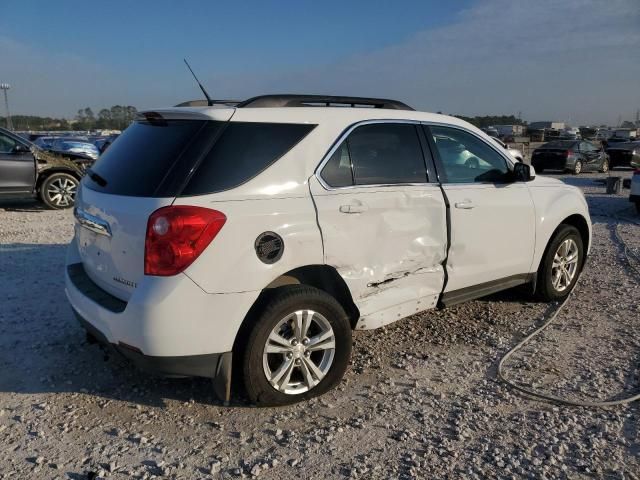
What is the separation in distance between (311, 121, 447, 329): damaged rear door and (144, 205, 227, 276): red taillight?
0.75 m

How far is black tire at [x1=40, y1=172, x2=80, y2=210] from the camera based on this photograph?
10.8 m

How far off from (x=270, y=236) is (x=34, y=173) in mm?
9291

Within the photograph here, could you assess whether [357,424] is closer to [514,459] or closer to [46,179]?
[514,459]

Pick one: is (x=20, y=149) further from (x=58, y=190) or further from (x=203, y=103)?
(x=203, y=103)

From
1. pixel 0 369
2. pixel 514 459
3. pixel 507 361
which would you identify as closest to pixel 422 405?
pixel 514 459

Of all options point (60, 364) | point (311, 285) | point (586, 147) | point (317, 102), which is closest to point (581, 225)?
point (317, 102)

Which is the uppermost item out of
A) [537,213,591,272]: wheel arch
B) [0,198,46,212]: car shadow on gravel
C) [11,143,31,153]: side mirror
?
[11,143,31,153]: side mirror

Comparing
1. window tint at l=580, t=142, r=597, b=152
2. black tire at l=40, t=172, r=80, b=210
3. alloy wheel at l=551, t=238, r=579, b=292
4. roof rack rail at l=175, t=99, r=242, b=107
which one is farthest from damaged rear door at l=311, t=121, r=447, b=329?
window tint at l=580, t=142, r=597, b=152

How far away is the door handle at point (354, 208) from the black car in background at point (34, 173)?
8.30 meters

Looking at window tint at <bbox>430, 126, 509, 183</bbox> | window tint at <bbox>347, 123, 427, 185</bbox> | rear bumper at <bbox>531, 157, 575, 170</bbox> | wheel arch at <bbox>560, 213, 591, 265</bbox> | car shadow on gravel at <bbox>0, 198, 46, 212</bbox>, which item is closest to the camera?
window tint at <bbox>347, 123, 427, 185</bbox>

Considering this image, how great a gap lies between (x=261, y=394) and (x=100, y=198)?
1.50m

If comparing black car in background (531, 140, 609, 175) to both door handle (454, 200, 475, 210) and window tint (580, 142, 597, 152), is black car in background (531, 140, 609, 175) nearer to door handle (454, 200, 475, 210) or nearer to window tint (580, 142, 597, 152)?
window tint (580, 142, 597, 152)

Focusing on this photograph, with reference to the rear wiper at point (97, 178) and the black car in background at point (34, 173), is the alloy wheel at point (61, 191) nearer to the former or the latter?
the black car in background at point (34, 173)

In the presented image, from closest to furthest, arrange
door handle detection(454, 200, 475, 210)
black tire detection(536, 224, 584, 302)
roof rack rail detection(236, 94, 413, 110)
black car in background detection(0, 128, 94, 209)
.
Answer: roof rack rail detection(236, 94, 413, 110) → door handle detection(454, 200, 475, 210) → black tire detection(536, 224, 584, 302) → black car in background detection(0, 128, 94, 209)
